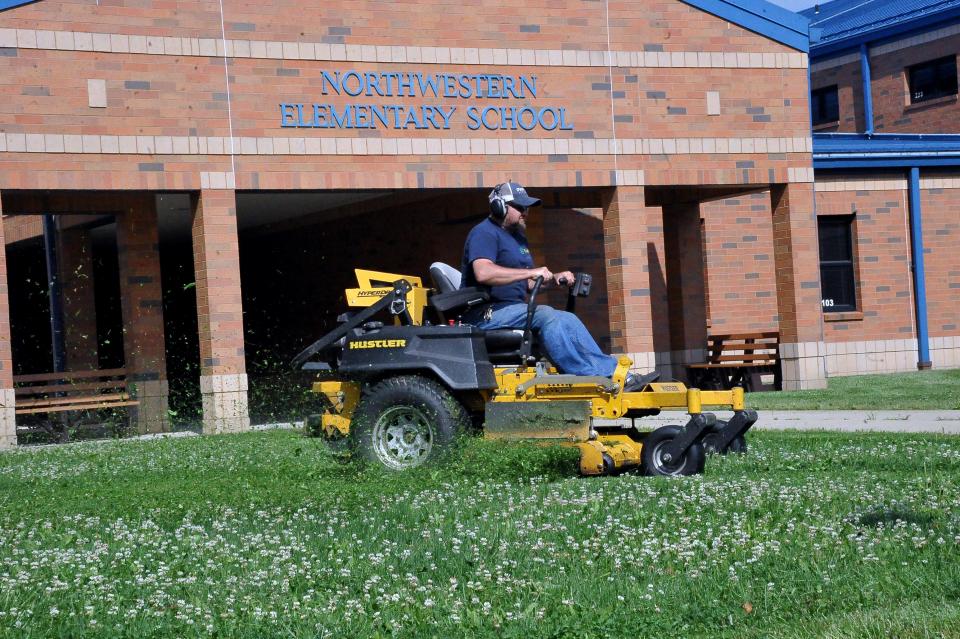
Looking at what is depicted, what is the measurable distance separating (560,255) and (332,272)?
607 cm

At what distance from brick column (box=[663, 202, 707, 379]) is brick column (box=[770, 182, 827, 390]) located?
→ 10.9ft

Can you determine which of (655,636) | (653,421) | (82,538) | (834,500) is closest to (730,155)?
(653,421)

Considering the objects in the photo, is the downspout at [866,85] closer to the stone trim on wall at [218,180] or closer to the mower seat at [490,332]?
the stone trim on wall at [218,180]

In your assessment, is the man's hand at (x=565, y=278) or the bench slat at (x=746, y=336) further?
Answer: the bench slat at (x=746, y=336)

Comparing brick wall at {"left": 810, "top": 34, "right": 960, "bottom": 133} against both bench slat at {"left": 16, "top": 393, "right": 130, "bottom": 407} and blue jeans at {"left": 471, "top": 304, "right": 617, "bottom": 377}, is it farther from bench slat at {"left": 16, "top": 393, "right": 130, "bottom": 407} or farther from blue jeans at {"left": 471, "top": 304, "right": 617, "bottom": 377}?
blue jeans at {"left": 471, "top": 304, "right": 617, "bottom": 377}

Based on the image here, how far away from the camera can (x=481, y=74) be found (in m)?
18.3

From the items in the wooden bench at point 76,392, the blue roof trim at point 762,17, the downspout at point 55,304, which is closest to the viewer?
the wooden bench at point 76,392

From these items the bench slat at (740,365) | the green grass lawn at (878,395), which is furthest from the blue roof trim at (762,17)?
the green grass lawn at (878,395)

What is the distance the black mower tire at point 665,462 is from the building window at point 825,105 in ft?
97.2

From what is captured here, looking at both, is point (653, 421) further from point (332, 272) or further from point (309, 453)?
point (332, 272)

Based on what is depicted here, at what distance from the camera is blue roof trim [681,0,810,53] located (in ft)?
63.9

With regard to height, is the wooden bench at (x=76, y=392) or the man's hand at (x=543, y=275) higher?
the man's hand at (x=543, y=275)

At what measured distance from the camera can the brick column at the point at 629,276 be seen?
1870 cm

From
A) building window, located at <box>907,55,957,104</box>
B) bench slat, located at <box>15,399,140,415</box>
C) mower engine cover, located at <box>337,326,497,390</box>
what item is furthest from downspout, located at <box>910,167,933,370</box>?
mower engine cover, located at <box>337,326,497,390</box>
